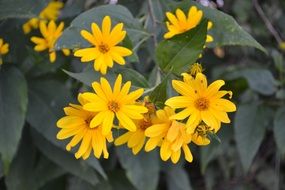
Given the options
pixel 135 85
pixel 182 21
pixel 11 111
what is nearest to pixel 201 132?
pixel 135 85

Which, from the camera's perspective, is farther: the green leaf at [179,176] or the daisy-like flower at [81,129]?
the green leaf at [179,176]

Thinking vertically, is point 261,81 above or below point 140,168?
above

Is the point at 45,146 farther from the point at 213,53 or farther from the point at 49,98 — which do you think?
the point at 213,53

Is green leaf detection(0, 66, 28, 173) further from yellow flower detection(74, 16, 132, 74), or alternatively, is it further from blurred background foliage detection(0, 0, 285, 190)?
yellow flower detection(74, 16, 132, 74)

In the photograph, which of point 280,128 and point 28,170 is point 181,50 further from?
point 28,170

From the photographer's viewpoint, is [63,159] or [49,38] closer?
[49,38]

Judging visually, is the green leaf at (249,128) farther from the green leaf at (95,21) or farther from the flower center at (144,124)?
the flower center at (144,124)

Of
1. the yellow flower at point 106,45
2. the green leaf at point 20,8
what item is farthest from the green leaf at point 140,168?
the yellow flower at point 106,45

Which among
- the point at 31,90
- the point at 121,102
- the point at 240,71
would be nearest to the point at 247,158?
the point at 240,71
